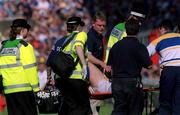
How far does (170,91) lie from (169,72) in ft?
1.08

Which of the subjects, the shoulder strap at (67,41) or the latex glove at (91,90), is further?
the latex glove at (91,90)

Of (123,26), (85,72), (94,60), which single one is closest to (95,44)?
(94,60)

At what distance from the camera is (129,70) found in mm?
11484

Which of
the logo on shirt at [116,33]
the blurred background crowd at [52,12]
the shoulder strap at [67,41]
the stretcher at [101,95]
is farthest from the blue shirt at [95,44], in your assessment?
the blurred background crowd at [52,12]

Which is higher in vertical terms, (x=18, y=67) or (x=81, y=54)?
(x=81, y=54)

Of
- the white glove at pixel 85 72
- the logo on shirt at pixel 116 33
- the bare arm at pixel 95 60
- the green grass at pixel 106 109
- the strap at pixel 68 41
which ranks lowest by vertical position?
the green grass at pixel 106 109

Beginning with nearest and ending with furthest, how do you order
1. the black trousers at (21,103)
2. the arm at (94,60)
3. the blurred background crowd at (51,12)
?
the black trousers at (21,103)
the arm at (94,60)
the blurred background crowd at (51,12)

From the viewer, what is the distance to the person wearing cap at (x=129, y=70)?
37.7 feet

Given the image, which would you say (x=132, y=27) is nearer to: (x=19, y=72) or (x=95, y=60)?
(x=95, y=60)

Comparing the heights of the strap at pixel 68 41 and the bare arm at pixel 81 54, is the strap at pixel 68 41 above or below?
above

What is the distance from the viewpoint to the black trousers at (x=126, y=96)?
11.5 m

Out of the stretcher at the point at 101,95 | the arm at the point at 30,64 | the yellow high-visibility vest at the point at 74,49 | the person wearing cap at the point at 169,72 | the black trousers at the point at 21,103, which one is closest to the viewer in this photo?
the arm at the point at 30,64

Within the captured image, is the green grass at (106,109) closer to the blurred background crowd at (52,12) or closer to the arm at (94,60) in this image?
the arm at (94,60)

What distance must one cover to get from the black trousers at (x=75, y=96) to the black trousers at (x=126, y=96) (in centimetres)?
79
